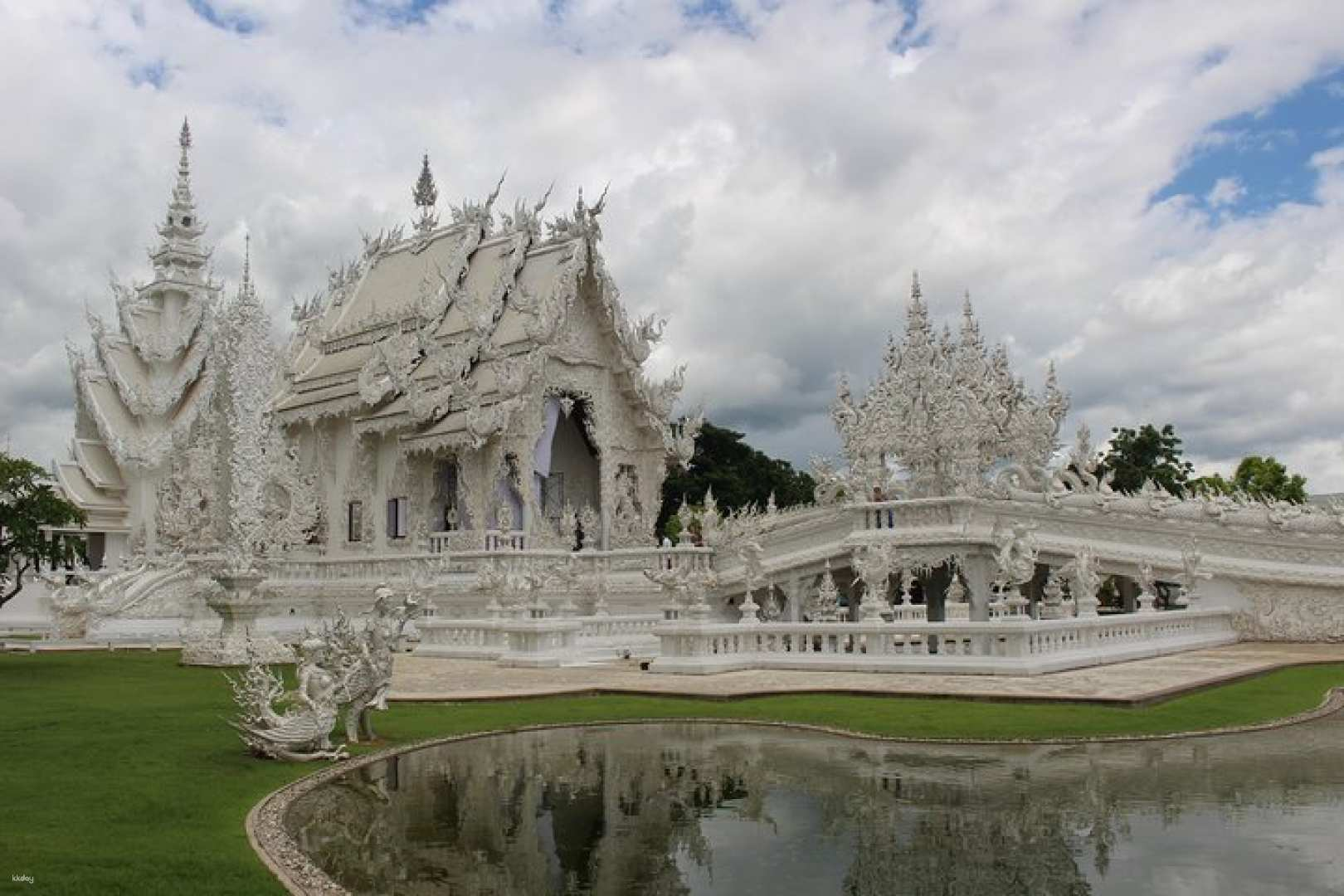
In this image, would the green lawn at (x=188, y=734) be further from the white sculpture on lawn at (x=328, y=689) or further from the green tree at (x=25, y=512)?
the green tree at (x=25, y=512)

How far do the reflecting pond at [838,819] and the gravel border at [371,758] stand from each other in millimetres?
119

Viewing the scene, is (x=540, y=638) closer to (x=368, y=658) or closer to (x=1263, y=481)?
(x=368, y=658)

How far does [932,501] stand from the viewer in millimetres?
20141

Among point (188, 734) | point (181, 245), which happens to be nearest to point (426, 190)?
point (181, 245)

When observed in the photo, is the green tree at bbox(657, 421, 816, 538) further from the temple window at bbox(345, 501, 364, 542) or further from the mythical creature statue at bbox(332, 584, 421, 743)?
the mythical creature statue at bbox(332, 584, 421, 743)

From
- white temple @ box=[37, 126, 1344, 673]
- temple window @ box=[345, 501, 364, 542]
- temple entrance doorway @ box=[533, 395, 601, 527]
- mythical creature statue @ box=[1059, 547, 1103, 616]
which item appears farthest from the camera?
temple window @ box=[345, 501, 364, 542]

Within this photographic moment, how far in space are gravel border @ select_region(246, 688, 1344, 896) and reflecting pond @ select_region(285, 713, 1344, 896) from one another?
119mm

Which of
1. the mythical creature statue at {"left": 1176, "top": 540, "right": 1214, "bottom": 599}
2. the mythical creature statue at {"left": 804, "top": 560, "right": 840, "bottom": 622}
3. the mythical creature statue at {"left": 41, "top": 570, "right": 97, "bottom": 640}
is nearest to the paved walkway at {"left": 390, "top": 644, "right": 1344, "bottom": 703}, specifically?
the mythical creature statue at {"left": 1176, "top": 540, "right": 1214, "bottom": 599}

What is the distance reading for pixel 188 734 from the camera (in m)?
8.91

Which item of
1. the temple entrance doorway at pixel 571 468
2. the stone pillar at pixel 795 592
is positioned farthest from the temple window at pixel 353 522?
the stone pillar at pixel 795 592

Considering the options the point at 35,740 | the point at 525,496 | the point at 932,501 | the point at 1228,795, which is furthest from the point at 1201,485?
the point at 35,740

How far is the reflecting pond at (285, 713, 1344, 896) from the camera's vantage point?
5.03 meters

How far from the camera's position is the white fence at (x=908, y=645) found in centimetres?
1265

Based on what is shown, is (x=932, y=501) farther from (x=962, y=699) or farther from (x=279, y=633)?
(x=279, y=633)
